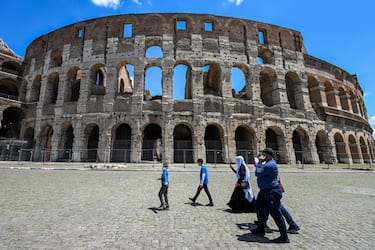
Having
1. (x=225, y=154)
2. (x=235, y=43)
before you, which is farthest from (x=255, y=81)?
(x=225, y=154)

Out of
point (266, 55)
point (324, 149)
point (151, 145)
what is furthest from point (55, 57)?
point (324, 149)

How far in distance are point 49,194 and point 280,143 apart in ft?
63.7

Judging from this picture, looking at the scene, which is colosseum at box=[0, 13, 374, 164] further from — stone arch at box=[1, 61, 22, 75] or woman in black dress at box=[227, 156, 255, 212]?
woman in black dress at box=[227, 156, 255, 212]

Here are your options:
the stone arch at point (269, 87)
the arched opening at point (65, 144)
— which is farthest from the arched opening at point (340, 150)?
the arched opening at point (65, 144)

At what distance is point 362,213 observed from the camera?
174 inches

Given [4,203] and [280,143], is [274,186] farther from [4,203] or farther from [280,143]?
[280,143]

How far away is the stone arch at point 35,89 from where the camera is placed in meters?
22.1

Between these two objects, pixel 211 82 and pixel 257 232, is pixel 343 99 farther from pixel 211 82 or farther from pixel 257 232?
pixel 257 232

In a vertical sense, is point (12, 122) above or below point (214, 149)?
above

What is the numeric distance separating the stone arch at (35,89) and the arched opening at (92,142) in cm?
871

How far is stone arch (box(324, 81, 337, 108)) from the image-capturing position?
23.6 meters

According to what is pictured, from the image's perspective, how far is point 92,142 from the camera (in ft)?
65.0

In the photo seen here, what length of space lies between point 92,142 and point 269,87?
2047 centimetres

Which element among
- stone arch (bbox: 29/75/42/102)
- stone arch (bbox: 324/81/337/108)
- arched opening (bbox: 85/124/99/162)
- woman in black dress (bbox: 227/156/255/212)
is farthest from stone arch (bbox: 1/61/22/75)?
stone arch (bbox: 324/81/337/108)
